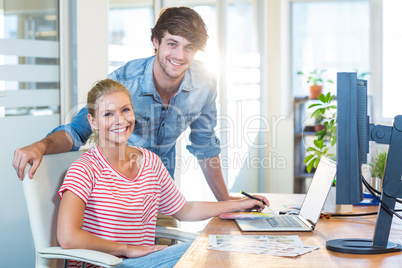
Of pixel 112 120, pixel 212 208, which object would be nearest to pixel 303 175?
pixel 212 208

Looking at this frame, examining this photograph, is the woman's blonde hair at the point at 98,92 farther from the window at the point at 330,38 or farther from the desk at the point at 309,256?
the window at the point at 330,38

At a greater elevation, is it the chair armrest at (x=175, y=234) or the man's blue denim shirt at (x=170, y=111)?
the man's blue denim shirt at (x=170, y=111)

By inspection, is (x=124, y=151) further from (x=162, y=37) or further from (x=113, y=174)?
(x=162, y=37)

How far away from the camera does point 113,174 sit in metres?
1.68

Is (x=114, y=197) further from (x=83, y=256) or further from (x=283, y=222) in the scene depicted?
(x=283, y=222)

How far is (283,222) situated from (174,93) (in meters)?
0.88

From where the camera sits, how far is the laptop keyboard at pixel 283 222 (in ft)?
5.38

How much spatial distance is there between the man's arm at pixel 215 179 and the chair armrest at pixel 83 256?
3.09 feet

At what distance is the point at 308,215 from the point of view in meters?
1.72

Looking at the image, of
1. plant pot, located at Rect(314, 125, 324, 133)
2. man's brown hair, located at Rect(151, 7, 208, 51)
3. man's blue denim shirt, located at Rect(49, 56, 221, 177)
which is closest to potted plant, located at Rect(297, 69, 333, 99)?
plant pot, located at Rect(314, 125, 324, 133)

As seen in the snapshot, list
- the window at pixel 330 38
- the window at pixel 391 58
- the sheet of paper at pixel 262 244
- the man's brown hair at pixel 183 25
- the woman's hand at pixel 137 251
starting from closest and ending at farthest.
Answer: the sheet of paper at pixel 262 244, the woman's hand at pixel 137 251, the man's brown hair at pixel 183 25, the window at pixel 391 58, the window at pixel 330 38

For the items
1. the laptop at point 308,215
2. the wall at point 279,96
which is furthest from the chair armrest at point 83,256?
the wall at point 279,96

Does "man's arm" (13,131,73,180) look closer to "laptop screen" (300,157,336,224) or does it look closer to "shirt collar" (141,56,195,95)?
"shirt collar" (141,56,195,95)

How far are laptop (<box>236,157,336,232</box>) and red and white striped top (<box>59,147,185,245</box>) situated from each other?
1.08 ft
